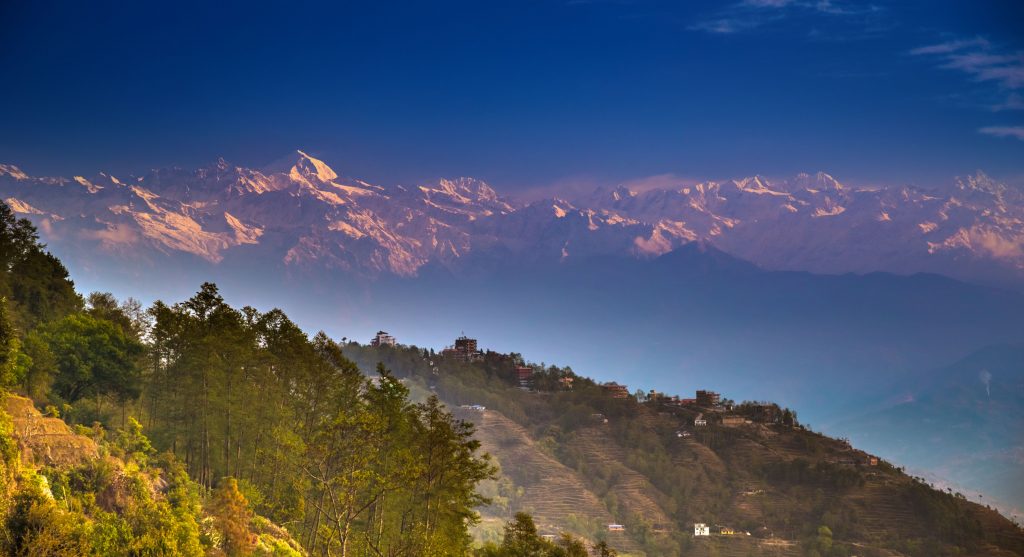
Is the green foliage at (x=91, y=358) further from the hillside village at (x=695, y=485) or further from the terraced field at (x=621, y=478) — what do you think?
the terraced field at (x=621, y=478)

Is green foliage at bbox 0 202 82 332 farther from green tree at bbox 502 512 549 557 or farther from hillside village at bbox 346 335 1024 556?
hillside village at bbox 346 335 1024 556

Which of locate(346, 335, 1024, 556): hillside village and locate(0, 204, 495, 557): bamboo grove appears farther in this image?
locate(346, 335, 1024, 556): hillside village

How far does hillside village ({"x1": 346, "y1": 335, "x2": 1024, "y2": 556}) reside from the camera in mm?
130000

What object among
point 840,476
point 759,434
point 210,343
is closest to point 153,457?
point 210,343

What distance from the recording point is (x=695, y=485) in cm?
14875

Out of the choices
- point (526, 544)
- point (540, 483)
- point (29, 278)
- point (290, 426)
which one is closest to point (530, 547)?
point (526, 544)

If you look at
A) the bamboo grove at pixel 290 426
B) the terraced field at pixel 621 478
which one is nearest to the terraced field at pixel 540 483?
→ the terraced field at pixel 621 478

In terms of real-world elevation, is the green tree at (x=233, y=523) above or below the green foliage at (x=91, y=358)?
below

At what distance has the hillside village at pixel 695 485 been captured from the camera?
5118 inches

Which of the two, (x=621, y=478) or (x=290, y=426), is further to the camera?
(x=621, y=478)

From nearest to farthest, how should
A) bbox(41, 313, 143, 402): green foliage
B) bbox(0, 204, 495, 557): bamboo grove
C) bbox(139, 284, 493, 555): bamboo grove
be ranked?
bbox(139, 284, 493, 555): bamboo grove
bbox(0, 204, 495, 557): bamboo grove
bbox(41, 313, 143, 402): green foliage

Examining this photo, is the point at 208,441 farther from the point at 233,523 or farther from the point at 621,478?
the point at 621,478

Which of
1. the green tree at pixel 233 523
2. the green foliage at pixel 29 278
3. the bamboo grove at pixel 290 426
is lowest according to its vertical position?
the green tree at pixel 233 523

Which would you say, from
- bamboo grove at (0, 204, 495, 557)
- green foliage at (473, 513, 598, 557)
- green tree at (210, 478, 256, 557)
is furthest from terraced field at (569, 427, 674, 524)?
green tree at (210, 478, 256, 557)
